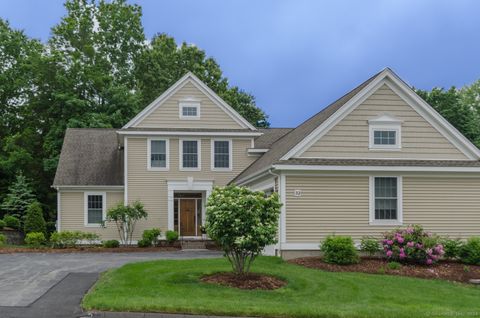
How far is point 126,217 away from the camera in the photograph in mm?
26828

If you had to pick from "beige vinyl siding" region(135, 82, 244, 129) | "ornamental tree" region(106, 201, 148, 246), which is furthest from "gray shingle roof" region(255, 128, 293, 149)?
"ornamental tree" region(106, 201, 148, 246)

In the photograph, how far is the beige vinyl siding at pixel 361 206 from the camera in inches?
707

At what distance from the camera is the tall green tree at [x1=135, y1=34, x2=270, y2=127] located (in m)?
46.3

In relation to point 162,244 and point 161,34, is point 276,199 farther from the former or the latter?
point 161,34

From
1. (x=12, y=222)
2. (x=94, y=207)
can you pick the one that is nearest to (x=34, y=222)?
(x=12, y=222)

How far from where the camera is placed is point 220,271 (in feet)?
47.1

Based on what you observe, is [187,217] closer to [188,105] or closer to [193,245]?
[193,245]

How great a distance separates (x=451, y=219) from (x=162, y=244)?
44.5 ft

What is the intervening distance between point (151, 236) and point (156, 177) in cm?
293

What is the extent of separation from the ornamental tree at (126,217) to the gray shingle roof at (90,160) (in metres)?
1.96

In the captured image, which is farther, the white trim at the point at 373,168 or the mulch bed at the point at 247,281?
the white trim at the point at 373,168

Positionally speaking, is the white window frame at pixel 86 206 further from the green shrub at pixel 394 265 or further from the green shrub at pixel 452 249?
the green shrub at pixel 452 249

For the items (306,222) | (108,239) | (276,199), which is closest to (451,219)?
(306,222)

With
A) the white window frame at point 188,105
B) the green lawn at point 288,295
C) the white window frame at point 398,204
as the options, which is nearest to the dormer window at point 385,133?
the white window frame at point 398,204
